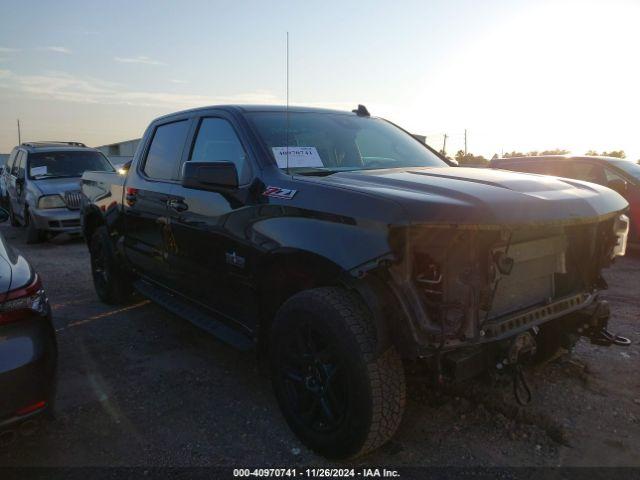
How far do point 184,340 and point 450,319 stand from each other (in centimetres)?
278

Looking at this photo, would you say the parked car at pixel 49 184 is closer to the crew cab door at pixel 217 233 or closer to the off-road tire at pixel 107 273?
the off-road tire at pixel 107 273

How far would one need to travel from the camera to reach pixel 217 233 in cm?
320

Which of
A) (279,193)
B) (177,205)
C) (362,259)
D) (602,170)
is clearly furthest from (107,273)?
(602,170)

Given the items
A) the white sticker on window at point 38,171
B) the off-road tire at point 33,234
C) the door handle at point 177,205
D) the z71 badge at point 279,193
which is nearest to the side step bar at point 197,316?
the door handle at point 177,205

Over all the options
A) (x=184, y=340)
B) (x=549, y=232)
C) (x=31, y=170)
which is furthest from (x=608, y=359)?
(x=31, y=170)

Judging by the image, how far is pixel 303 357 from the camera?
8.56 ft

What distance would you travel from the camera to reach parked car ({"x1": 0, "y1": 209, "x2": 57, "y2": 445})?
2.27 m

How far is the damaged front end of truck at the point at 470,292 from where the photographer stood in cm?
216

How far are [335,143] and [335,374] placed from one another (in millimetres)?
1661

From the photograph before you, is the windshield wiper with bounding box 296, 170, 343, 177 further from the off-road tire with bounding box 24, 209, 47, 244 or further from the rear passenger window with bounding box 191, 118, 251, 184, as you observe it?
the off-road tire with bounding box 24, 209, 47, 244

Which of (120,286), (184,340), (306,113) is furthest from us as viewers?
(120,286)

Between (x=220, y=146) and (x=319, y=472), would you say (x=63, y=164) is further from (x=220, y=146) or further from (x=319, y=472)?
(x=319, y=472)

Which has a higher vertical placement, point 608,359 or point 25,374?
point 25,374

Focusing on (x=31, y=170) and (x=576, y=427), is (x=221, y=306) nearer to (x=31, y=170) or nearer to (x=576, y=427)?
(x=576, y=427)
